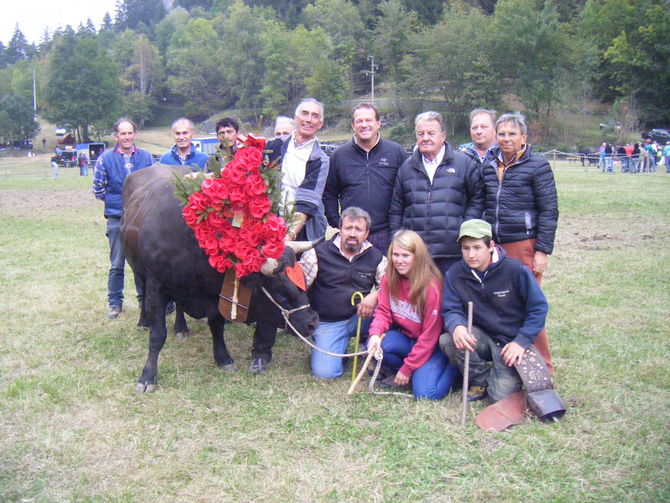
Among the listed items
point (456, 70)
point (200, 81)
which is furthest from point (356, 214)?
point (200, 81)

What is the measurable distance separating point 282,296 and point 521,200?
213 centimetres

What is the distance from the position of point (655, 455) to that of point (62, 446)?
12.4 ft

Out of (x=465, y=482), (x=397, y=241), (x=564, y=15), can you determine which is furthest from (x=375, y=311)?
(x=564, y=15)

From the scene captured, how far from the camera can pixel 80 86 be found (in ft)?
258

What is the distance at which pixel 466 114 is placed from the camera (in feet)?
211

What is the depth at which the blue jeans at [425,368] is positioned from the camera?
477 cm

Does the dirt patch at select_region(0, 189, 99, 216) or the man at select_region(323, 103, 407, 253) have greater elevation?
the man at select_region(323, 103, 407, 253)

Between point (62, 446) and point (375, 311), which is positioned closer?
point (62, 446)

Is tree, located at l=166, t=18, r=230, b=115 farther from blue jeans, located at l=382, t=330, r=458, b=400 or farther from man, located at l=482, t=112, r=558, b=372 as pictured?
blue jeans, located at l=382, t=330, r=458, b=400

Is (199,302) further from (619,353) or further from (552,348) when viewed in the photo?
(619,353)

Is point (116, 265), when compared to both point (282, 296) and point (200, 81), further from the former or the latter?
point (200, 81)

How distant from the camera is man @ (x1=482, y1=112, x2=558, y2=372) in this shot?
5016 mm

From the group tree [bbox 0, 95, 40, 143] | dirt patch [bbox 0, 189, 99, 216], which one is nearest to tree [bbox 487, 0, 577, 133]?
dirt patch [bbox 0, 189, 99, 216]

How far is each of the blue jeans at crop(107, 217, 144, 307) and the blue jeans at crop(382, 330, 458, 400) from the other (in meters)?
3.30
